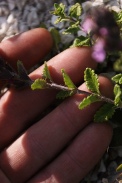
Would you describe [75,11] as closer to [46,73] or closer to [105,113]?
[46,73]

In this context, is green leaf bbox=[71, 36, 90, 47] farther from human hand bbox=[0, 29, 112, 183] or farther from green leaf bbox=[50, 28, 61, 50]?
green leaf bbox=[50, 28, 61, 50]

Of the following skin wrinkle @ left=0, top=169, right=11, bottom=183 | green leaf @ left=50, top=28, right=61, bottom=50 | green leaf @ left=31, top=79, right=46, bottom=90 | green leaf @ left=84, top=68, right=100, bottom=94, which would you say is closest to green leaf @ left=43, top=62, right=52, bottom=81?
green leaf @ left=31, top=79, right=46, bottom=90

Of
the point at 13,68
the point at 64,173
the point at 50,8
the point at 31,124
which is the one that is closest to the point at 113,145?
the point at 64,173

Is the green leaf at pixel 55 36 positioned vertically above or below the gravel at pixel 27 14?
below

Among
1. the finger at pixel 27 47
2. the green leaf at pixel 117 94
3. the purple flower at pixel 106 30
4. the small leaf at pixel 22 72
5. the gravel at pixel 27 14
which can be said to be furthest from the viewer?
the gravel at pixel 27 14

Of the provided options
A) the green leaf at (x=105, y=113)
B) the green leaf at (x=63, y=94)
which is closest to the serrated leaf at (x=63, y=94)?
the green leaf at (x=63, y=94)

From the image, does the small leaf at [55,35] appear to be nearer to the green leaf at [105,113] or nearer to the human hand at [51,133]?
the human hand at [51,133]

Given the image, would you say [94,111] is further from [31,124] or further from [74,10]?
[74,10]
